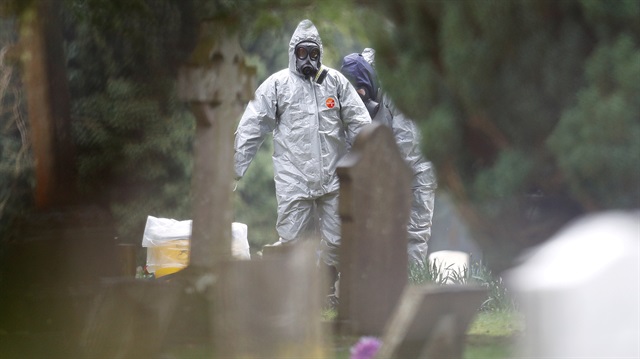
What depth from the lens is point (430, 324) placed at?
4.75 meters

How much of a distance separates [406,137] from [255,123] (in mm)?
1440

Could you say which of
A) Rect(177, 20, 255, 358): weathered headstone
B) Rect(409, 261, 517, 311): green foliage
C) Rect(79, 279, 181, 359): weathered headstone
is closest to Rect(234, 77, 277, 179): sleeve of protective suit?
Rect(409, 261, 517, 311): green foliage

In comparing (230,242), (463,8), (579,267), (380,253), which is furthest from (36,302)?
(579,267)

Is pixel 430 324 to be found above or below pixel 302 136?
below

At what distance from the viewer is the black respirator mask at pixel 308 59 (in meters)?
10.2

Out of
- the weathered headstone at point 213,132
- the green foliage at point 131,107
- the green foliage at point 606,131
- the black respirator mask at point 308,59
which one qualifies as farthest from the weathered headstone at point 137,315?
the black respirator mask at point 308,59

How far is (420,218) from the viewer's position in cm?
1142

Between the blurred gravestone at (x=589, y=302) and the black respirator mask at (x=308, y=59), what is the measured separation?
6.61 meters

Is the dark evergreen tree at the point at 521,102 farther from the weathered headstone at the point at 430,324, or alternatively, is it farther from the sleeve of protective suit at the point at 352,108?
the sleeve of protective suit at the point at 352,108

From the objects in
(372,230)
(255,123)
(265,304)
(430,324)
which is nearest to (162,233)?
(255,123)

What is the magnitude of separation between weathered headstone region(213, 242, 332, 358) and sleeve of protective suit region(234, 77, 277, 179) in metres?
5.01

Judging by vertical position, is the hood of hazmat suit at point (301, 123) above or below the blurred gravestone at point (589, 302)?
above

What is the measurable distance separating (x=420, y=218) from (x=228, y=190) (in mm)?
5008

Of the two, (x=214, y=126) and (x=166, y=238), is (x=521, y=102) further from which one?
(x=166, y=238)
